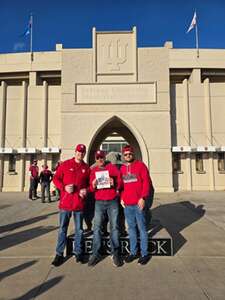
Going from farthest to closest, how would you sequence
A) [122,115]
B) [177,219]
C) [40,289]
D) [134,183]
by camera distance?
[122,115], [177,219], [134,183], [40,289]

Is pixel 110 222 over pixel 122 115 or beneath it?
beneath

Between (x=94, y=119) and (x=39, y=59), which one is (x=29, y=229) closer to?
(x=94, y=119)

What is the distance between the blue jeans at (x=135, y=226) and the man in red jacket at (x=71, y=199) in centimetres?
84

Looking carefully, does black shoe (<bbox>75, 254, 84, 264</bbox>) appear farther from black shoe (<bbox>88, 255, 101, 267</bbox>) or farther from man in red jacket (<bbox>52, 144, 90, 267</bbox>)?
black shoe (<bbox>88, 255, 101, 267</bbox>)

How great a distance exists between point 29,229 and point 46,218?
1517 millimetres

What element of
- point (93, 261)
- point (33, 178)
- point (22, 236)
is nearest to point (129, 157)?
point (93, 261)

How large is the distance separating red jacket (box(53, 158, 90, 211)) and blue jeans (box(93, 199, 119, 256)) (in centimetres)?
33

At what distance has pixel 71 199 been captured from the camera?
14.0 feet

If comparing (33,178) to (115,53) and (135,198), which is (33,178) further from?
(135,198)

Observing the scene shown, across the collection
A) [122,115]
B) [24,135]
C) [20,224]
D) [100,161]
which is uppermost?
[122,115]

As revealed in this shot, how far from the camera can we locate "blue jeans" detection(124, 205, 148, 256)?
4.30 meters

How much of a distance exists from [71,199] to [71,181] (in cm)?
30

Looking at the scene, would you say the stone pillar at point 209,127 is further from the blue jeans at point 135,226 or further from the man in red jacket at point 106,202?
the man in red jacket at point 106,202

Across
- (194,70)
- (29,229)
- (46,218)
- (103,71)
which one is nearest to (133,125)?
(103,71)
